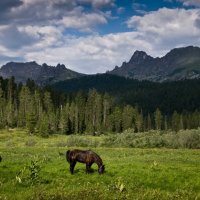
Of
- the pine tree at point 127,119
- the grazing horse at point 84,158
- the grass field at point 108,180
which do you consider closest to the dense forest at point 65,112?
the pine tree at point 127,119

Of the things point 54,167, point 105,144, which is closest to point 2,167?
point 54,167

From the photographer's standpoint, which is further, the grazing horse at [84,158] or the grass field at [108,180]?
the grazing horse at [84,158]

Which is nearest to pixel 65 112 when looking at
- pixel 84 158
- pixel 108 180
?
pixel 84 158

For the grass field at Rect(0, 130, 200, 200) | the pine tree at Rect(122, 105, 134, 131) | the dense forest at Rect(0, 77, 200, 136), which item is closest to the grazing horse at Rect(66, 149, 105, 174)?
the grass field at Rect(0, 130, 200, 200)

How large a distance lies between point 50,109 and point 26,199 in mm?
141631

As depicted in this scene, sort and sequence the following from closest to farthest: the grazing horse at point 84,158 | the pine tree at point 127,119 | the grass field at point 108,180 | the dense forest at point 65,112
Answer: the grass field at point 108,180, the grazing horse at point 84,158, the dense forest at point 65,112, the pine tree at point 127,119

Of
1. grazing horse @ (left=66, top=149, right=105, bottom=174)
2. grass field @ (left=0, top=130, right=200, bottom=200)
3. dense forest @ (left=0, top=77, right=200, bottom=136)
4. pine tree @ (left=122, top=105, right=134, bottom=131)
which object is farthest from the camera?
pine tree @ (left=122, top=105, right=134, bottom=131)

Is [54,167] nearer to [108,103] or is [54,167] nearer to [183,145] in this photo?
[183,145]

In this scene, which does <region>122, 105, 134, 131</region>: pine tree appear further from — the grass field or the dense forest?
the grass field

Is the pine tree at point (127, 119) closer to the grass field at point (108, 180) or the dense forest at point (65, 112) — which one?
the dense forest at point (65, 112)

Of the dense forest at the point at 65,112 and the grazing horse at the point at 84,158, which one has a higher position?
the dense forest at the point at 65,112

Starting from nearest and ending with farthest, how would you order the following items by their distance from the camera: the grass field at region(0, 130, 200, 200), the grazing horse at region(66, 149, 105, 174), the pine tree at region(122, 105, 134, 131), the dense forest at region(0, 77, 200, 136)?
the grass field at region(0, 130, 200, 200)
the grazing horse at region(66, 149, 105, 174)
the dense forest at region(0, 77, 200, 136)
the pine tree at region(122, 105, 134, 131)

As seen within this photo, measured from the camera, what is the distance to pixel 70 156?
3002 centimetres

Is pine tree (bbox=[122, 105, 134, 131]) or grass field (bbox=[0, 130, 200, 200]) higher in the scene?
pine tree (bbox=[122, 105, 134, 131])
